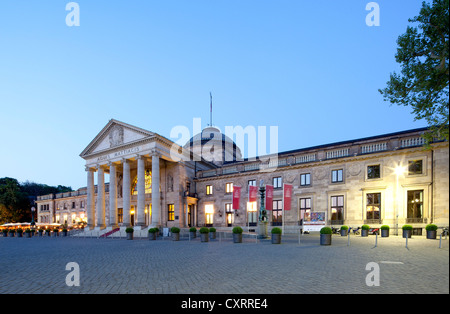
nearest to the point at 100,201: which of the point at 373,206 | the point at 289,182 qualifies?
the point at 289,182

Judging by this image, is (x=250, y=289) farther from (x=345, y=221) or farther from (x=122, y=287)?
(x=345, y=221)

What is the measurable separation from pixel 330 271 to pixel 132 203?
49.7 metres

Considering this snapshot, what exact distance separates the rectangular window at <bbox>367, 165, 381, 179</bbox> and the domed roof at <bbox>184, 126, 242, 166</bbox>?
4195 centimetres

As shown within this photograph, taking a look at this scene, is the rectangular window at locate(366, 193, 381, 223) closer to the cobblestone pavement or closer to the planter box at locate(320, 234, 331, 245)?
the planter box at locate(320, 234, 331, 245)

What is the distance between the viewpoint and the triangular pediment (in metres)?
46.6

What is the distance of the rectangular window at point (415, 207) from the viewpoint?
30.2 metres

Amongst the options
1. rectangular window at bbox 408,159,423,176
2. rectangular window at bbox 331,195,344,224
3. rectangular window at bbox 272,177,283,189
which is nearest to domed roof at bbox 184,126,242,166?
rectangular window at bbox 272,177,283,189

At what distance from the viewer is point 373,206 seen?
33500 mm

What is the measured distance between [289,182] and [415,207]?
15.3 metres

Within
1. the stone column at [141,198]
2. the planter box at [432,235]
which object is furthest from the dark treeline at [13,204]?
the planter box at [432,235]

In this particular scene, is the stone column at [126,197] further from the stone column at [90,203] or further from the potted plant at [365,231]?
the potted plant at [365,231]

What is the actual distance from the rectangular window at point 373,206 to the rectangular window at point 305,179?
25.3 feet

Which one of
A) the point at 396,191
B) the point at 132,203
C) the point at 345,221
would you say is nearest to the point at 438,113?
the point at 396,191
